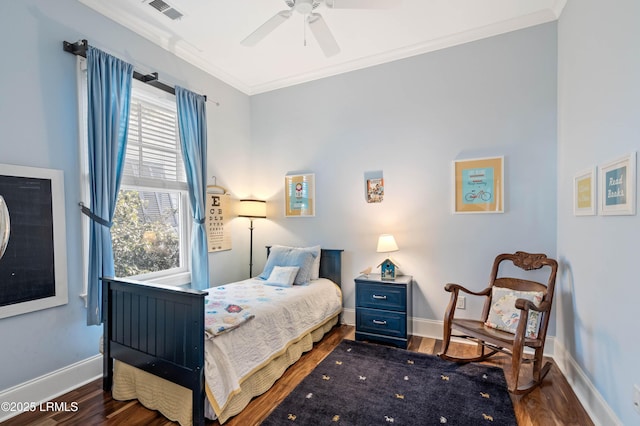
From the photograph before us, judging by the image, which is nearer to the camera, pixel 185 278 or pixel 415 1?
pixel 415 1

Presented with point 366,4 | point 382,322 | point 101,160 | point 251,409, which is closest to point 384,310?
point 382,322

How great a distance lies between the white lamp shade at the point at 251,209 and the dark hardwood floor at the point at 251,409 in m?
2.01

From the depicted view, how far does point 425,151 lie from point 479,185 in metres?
0.63

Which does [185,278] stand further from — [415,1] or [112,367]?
[415,1]

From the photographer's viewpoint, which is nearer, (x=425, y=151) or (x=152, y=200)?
(x=152, y=200)

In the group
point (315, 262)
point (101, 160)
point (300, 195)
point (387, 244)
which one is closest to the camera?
point (101, 160)

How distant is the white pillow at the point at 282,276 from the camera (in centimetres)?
322

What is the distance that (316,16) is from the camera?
7.14ft

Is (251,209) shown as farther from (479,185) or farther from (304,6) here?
(479,185)

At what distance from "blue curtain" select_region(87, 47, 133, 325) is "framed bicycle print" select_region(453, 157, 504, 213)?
3.07 meters

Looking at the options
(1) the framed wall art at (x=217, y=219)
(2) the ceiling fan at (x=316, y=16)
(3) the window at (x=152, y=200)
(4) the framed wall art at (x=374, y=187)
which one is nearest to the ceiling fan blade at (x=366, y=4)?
(2) the ceiling fan at (x=316, y=16)

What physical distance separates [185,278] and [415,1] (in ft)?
11.0

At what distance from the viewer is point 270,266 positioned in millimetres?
3520

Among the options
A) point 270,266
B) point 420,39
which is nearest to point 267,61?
point 420,39
